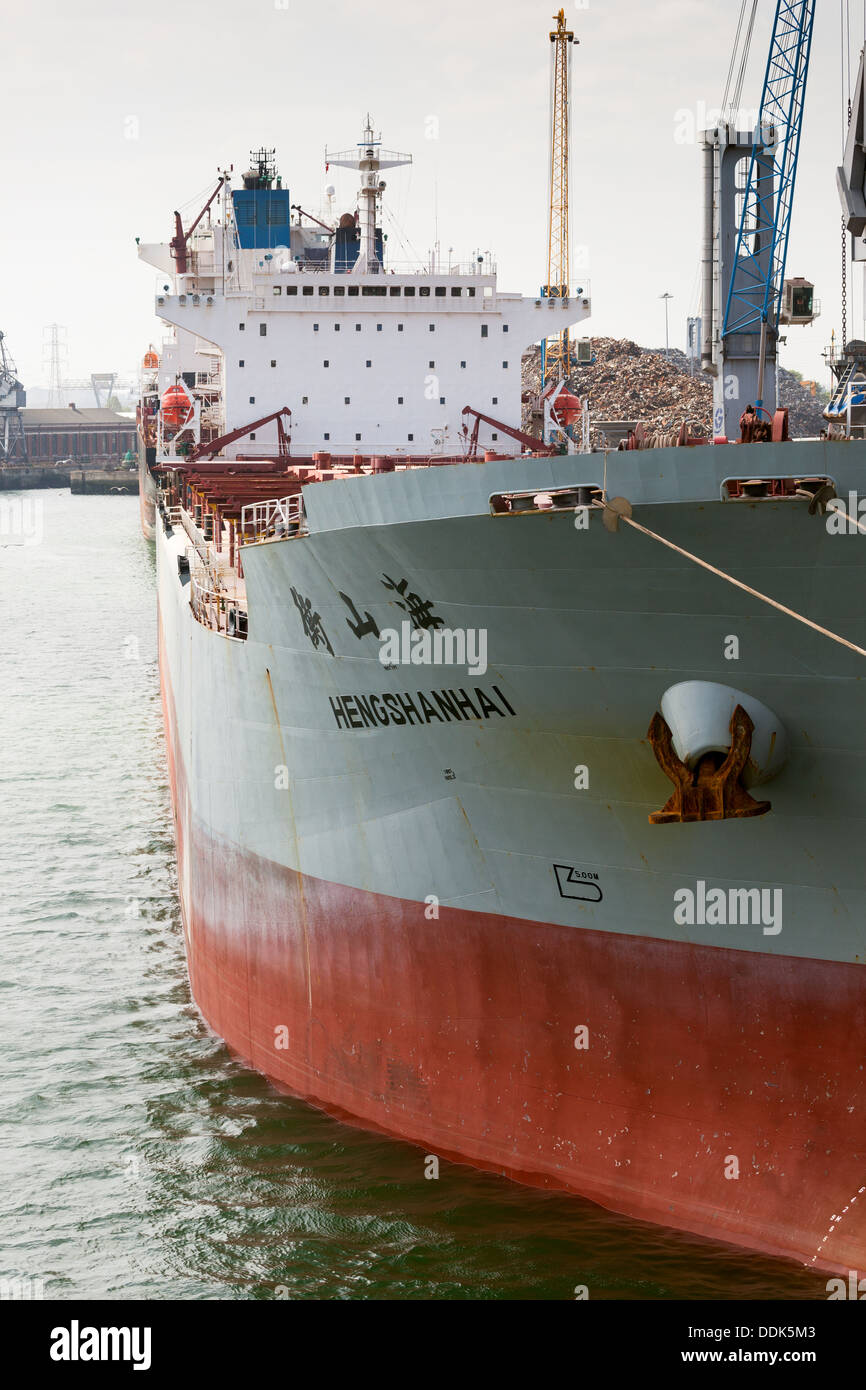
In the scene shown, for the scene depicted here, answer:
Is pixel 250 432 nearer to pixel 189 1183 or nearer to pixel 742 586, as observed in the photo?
pixel 189 1183

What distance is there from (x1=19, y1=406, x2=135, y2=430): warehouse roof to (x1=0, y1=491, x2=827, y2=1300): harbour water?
543 ft

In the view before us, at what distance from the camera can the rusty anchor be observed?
7.16 m

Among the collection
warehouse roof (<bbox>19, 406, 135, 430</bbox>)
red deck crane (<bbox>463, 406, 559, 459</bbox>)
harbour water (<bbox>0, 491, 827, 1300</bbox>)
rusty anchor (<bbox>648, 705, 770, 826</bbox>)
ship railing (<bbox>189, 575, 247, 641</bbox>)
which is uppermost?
warehouse roof (<bbox>19, 406, 135, 430</bbox>)

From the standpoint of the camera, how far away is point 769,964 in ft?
25.1

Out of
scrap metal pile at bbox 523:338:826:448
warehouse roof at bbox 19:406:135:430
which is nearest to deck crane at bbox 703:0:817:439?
scrap metal pile at bbox 523:338:826:448

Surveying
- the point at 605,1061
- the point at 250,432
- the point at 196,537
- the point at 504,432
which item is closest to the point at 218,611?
→ the point at 605,1061

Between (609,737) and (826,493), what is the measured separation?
185 centimetres

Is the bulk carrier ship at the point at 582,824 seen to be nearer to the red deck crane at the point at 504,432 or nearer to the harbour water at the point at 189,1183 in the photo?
the harbour water at the point at 189,1183

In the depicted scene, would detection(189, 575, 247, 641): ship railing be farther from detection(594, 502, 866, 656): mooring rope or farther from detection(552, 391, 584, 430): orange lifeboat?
detection(552, 391, 584, 430): orange lifeboat

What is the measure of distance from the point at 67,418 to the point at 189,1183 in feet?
586

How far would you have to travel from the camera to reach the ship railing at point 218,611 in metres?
12.1

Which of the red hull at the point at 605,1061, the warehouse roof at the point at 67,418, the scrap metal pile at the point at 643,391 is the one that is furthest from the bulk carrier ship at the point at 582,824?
the warehouse roof at the point at 67,418

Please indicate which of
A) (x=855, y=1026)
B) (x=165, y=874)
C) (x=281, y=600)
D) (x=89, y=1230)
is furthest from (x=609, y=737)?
(x=165, y=874)
